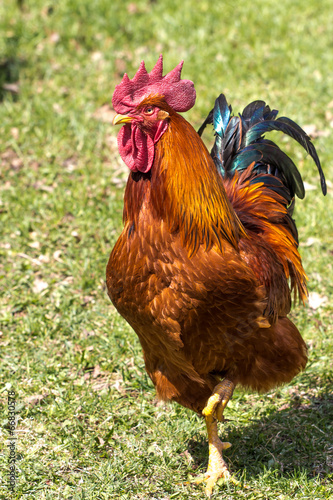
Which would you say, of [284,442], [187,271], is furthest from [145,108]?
[284,442]

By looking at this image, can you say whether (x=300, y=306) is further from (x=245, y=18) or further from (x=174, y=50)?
(x=245, y=18)

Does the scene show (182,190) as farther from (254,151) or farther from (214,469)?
(214,469)

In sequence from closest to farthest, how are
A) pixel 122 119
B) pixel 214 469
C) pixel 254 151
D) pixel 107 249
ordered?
pixel 122 119 < pixel 214 469 < pixel 254 151 < pixel 107 249

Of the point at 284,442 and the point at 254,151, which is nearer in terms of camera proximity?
the point at 284,442

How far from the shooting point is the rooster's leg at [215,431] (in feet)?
11.1

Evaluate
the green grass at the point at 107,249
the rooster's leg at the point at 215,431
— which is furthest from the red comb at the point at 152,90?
the green grass at the point at 107,249

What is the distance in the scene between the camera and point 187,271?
2961 millimetres

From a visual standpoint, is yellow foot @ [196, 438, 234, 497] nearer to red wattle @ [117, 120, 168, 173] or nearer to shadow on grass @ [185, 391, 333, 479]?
shadow on grass @ [185, 391, 333, 479]

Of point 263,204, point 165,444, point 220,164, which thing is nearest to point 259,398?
point 165,444

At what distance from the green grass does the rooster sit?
0.51 meters

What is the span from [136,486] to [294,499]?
951mm

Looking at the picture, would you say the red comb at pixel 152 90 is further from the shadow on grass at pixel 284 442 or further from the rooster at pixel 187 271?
the shadow on grass at pixel 284 442

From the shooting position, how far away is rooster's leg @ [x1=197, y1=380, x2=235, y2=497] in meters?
3.39

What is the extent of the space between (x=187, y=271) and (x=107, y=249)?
2487 millimetres
